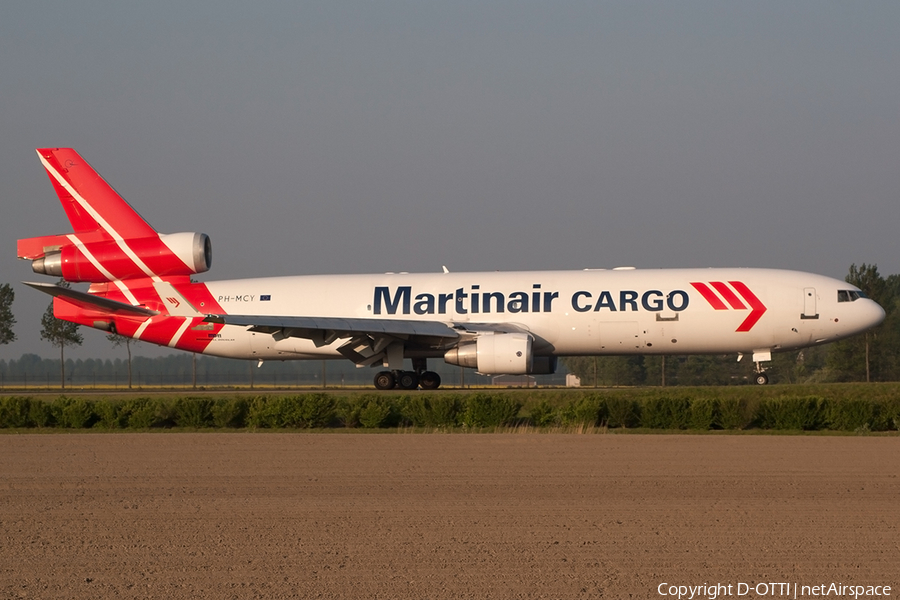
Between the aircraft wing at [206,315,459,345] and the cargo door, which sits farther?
the cargo door

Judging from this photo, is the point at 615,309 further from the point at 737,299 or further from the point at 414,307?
the point at 414,307

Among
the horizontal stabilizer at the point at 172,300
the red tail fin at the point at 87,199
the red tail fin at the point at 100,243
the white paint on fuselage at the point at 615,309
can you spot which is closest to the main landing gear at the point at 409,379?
the white paint on fuselage at the point at 615,309

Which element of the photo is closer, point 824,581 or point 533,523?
point 824,581

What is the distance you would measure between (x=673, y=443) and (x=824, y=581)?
974 cm

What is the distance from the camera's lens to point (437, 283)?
3128cm

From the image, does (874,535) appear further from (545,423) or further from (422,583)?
(545,423)

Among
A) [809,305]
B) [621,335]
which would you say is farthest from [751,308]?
[621,335]

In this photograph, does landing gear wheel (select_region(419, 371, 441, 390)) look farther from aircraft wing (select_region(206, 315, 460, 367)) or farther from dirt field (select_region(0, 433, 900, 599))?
dirt field (select_region(0, 433, 900, 599))

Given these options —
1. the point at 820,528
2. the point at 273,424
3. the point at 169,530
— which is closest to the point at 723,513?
the point at 820,528

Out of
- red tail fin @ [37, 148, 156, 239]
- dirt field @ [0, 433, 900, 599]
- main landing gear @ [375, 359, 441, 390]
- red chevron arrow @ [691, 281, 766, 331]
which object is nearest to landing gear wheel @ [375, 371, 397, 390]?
main landing gear @ [375, 359, 441, 390]

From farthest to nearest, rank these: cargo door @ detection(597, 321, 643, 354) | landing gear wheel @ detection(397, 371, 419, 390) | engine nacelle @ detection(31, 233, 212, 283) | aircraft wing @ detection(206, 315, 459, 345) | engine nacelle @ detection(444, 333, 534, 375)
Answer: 1. engine nacelle @ detection(31, 233, 212, 283)
2. landing gear wheel @ detection(397, 371, 419, 390)
3. cargo door @ detection(597, 321, 643, 354)
4. aircraft wing @ detection(206, 315, 459, 345)
5. engine nacelle @ detection(444, 333, 534, 375)

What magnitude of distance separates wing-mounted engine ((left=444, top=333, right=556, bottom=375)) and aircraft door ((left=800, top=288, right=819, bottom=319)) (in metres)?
8.06

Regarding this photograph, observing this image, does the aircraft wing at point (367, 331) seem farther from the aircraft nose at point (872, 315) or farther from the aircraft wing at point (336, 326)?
the aircraft nose at point (872, 315)

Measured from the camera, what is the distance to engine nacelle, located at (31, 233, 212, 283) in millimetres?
32500
